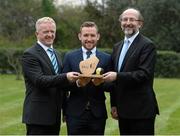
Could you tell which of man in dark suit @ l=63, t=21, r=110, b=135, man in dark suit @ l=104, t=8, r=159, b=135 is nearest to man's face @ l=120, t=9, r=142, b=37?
man in dark suit @ l=104, t=8, r=159, b=135

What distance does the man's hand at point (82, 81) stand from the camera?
228 inches

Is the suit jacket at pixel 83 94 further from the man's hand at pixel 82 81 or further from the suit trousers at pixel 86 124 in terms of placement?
the man's hand at pixel 82 81

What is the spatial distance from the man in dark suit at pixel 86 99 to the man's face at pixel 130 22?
0.34 meters

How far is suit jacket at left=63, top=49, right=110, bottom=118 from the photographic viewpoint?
6.07 meters

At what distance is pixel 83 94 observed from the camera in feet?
19.9

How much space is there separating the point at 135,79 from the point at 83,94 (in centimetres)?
65

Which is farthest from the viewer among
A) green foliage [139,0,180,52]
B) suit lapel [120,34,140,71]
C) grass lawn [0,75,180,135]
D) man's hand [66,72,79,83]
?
green foliage [139,0,180,52]

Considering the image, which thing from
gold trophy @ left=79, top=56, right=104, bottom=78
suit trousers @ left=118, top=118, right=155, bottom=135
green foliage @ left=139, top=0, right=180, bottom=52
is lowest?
green foliage @ left=139, top=0, right=180, bottom=52

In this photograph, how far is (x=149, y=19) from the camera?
141 feet

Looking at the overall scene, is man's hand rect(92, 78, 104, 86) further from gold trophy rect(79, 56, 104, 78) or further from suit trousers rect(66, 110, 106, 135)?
suit trousers rect(66, 110, 106, 135)

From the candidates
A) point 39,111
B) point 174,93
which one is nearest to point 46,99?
point 39,111

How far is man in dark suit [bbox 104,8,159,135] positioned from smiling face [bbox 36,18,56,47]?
2.70 ft

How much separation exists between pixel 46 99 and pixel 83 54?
0.70 meters

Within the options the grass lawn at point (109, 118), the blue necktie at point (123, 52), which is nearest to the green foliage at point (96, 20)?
the grass lawn at point (109, 118)
